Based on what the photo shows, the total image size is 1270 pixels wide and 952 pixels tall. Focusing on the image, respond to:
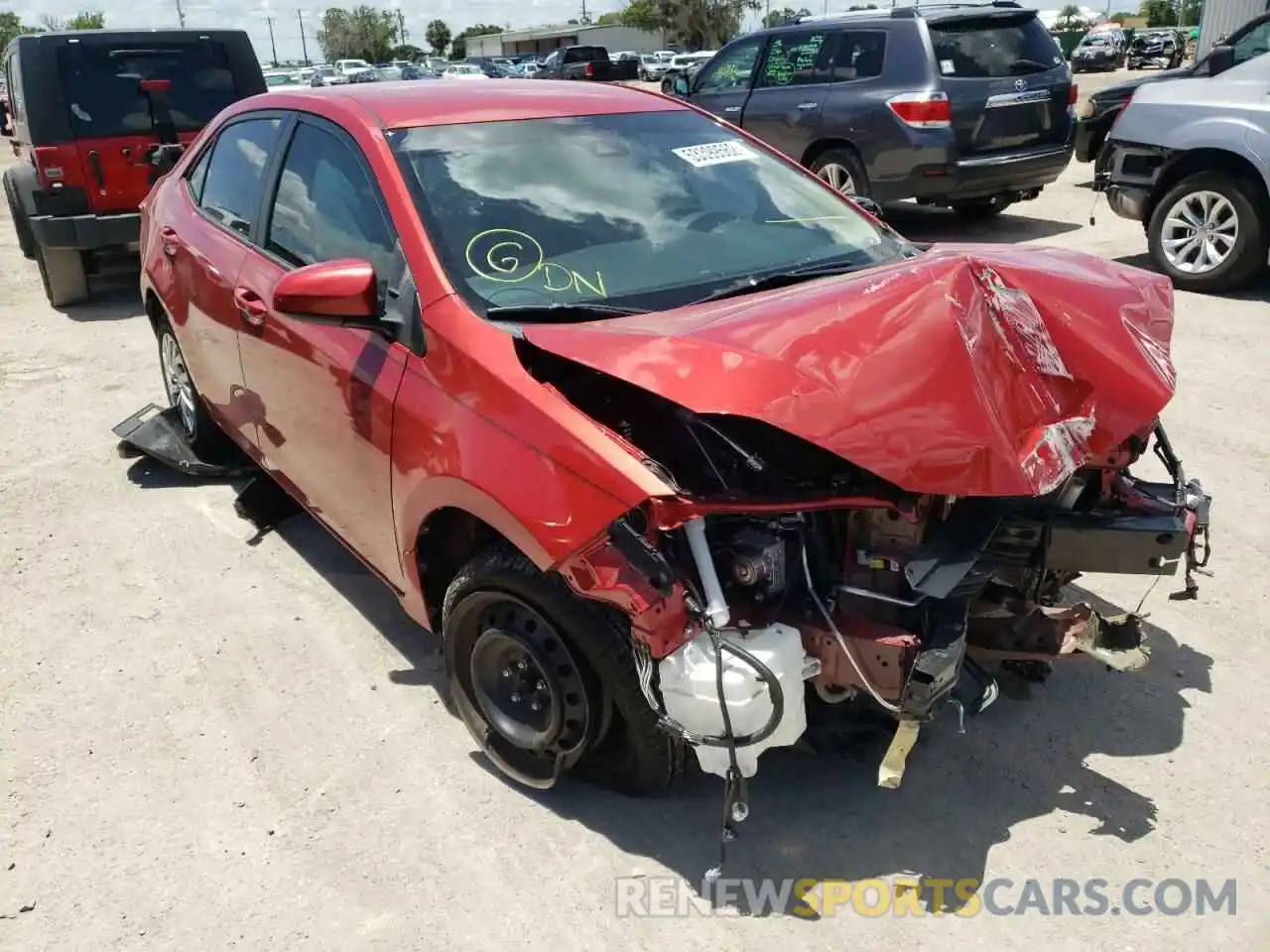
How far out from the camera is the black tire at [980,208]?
9978 mm

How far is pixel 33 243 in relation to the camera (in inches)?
370

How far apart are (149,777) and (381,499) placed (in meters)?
1.04

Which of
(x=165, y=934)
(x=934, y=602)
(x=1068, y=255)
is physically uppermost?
(x=1068, y=255)

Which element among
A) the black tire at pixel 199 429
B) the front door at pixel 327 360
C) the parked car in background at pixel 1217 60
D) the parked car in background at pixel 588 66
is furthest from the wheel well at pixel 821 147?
the parked car in background at pixel 588 66

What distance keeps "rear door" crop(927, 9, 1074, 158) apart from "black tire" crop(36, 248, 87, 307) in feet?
24.2

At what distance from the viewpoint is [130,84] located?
8.88m

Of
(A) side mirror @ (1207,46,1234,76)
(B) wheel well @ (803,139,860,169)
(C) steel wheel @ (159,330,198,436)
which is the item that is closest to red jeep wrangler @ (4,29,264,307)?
(C) steel wheel @ (159,330,198,436)

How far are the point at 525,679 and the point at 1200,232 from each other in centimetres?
696

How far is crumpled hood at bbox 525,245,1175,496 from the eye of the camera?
2348 millimetres

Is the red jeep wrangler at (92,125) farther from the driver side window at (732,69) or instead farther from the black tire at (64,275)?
the driver side window at (732,69)

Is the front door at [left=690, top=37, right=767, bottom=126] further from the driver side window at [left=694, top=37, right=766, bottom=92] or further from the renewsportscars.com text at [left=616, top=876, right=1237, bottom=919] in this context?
the renewsportscars.com text at [left=616, top=876, right=1237, bottom=919]

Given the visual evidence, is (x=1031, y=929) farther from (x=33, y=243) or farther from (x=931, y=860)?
(x=33, y=243)

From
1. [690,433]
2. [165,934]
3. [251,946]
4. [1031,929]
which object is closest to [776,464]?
[690,433]

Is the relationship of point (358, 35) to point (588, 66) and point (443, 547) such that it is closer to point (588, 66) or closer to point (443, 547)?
point (588, 66)
